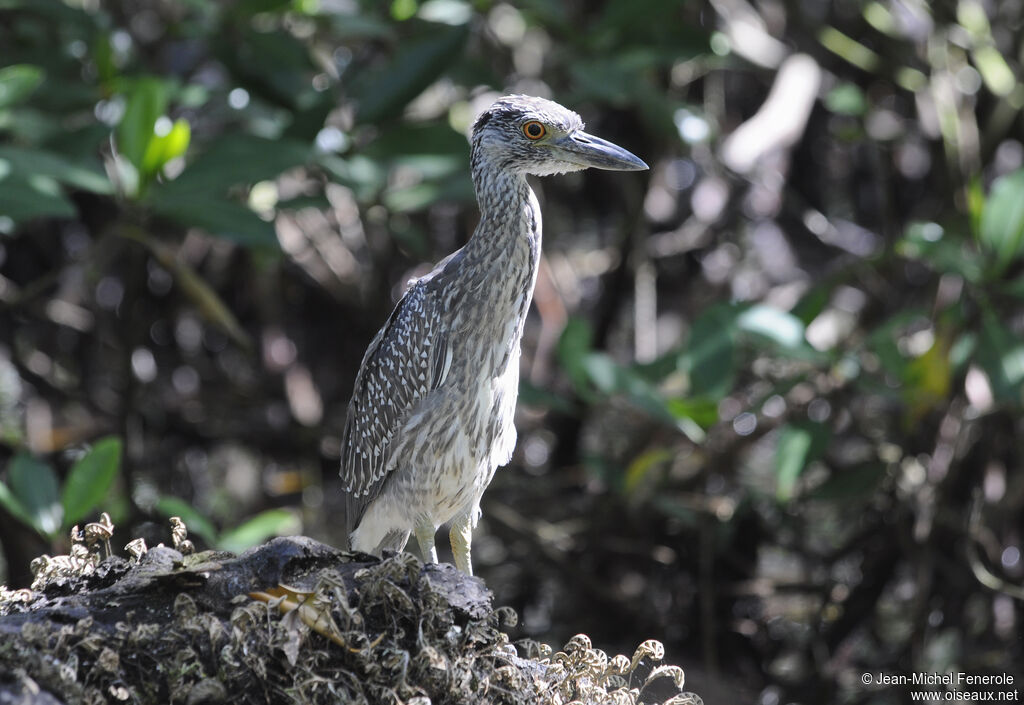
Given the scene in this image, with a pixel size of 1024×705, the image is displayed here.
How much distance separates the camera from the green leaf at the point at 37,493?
3.12 meters

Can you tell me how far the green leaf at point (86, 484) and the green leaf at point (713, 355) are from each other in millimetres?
1775

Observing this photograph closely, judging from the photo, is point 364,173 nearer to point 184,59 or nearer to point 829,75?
point 184,59

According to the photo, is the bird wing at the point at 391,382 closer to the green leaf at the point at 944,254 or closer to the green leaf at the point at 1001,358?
the green leaf at the point at 944,254

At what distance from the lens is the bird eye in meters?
2.86

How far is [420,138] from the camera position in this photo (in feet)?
13.0

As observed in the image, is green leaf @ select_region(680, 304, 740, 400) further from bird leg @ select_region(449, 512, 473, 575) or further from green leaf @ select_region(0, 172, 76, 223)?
green leaf @ select_region(0, 172, 76, 223)

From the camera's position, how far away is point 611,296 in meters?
5.29

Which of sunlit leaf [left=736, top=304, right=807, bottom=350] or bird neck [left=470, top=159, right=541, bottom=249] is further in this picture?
sunlit leaf [left=736, top=304, right=807, bottom=350]

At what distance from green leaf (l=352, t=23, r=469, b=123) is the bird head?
3.00 feet

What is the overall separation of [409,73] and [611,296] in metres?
1.83

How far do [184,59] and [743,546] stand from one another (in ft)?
11.9

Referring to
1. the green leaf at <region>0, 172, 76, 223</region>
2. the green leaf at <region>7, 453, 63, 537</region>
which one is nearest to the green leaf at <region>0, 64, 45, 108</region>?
the green leaf at <region>0, 172, 76, 223</region>

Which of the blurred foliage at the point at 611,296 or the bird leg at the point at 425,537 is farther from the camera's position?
the blurred foliage at the point at 611,296

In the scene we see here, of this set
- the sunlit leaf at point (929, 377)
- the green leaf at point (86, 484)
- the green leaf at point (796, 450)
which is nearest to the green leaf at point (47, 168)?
the green leaf at point (86, 484)
